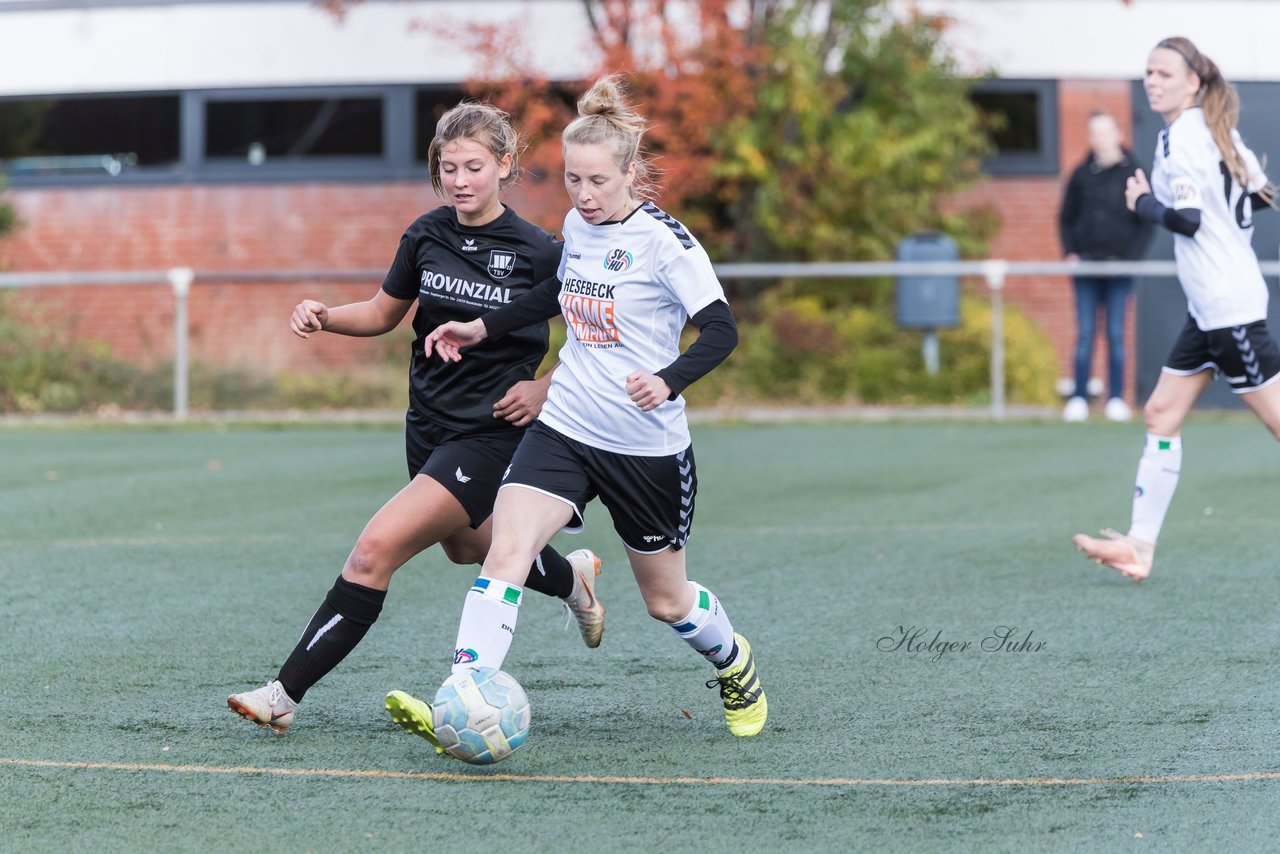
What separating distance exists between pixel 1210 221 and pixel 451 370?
3.50 m

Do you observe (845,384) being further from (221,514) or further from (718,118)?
(221,514)

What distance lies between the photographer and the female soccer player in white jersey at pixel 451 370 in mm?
5086

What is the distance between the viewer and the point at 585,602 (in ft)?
19.8

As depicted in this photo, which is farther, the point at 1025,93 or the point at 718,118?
the point at 1025,93

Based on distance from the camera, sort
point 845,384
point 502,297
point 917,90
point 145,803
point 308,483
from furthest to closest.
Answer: point 917,90
point 845,384
point 308,483
point 502,297
point 145,803

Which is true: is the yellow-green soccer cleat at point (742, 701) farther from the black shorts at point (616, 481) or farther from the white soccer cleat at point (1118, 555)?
the white soccer cleat at point (1118, 555)

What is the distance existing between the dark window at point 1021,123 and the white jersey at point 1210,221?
41.1 feet

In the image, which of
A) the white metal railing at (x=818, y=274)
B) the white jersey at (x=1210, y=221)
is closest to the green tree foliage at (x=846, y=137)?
the white metal railing at (x=818, y=274)

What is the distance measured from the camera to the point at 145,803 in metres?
4.26

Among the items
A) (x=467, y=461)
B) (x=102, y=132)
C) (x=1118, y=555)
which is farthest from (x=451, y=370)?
(x=102, y=132)

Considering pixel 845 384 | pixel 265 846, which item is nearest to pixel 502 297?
pixel 265 846

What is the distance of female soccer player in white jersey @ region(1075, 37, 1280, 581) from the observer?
713 cm

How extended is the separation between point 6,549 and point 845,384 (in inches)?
383

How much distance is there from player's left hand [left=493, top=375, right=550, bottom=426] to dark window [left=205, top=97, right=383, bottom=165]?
602 inches
